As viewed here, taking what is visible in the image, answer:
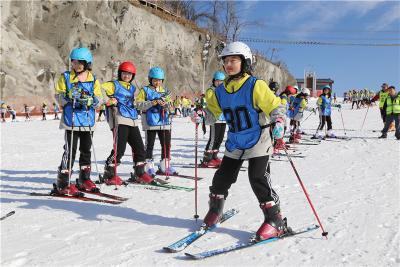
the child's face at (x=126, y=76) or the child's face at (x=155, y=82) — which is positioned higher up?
the child's face at (x=126, y=76)

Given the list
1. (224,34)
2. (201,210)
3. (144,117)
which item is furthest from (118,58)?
(201,210)

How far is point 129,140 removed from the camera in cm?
701

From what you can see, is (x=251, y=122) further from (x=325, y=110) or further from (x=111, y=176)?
(x=325, y=110)

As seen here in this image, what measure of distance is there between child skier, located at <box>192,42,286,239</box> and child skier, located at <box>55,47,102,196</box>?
2.58 metres

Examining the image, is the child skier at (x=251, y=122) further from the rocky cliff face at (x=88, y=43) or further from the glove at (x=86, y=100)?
the rocky cliff face at (x=88, y=43)

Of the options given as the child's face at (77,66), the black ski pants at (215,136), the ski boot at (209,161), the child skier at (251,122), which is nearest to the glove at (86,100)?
the child's face at (77,66)

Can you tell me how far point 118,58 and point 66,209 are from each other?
36.1m

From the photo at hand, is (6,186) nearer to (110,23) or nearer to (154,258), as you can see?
(154,258)

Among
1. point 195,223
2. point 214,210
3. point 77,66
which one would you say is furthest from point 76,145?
point 214,210

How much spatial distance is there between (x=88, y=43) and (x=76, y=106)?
33.7m

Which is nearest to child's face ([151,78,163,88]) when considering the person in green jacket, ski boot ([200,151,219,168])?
ski boot ([200,151,219,168])

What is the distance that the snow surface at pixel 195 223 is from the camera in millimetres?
3633

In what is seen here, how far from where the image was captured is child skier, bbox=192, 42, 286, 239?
4.04 meters

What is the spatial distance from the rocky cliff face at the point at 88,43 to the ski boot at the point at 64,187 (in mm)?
26272
